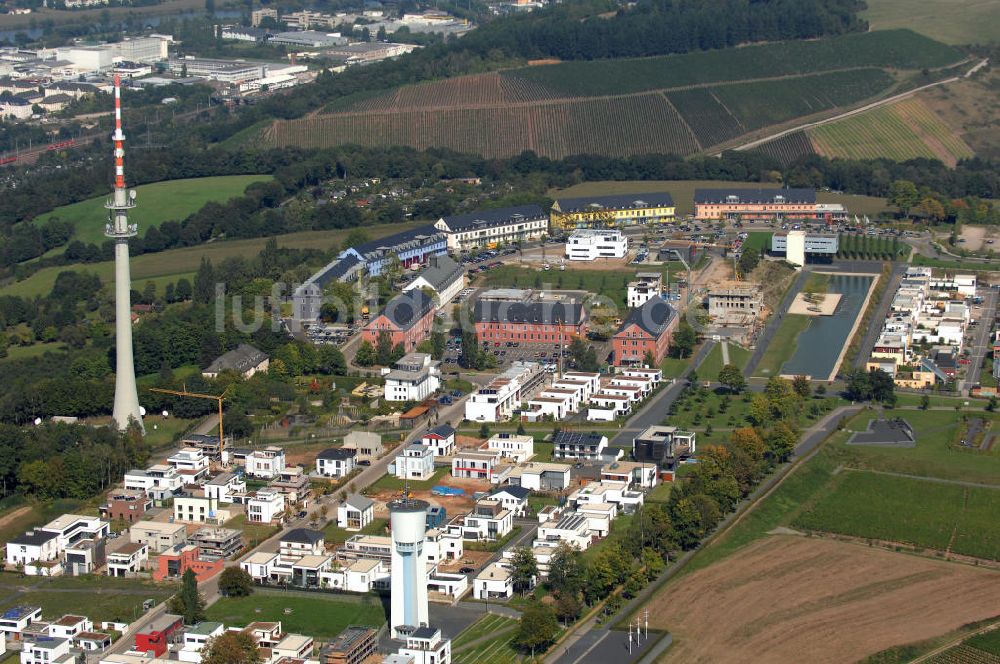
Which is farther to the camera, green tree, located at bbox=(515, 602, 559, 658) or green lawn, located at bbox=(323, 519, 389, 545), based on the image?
green lawn, located at bbox=(323, 519, 389, 545)

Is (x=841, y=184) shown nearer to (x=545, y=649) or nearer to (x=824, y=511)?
(x=824, y=511)

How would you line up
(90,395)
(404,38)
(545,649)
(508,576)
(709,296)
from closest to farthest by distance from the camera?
(545,649)
(508,576)
(90,395)
(709,296)
(404,38)

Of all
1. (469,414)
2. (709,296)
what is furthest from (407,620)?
(709,296)

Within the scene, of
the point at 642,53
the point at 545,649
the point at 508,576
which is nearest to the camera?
the point at 545,649

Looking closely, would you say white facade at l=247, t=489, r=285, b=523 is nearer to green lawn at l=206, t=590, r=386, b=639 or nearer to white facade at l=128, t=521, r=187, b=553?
white facade at l=128, t=521, r=187, b=553

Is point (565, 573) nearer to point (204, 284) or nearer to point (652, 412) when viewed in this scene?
point (652, 412)

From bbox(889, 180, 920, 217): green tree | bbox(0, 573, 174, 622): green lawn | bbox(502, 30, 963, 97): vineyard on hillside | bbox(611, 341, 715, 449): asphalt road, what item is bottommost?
bbox(0, 573, 174, 622): green lawn

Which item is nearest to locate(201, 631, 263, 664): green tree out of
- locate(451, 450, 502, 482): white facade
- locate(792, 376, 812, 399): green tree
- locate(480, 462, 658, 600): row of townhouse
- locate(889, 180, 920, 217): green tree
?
locate(480, 462, 658, 600): row of townhouse

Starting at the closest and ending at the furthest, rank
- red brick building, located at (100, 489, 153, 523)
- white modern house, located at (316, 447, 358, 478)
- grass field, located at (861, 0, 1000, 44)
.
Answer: red brick building, located at (100, 489, 153, 523) → white modern house, located at (316, 447, 358, 478) → grass field, located at (861, 0, 1000, 44)
